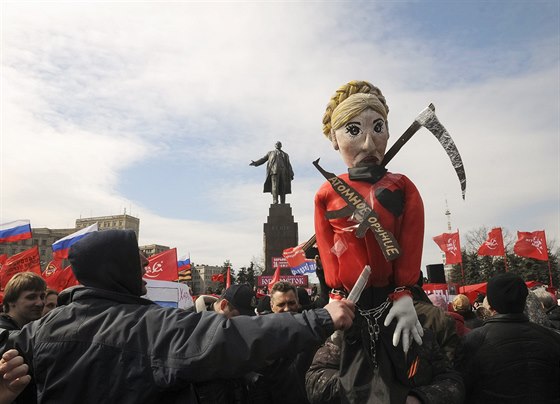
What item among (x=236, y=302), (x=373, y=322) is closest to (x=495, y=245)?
(x=236, y=302)

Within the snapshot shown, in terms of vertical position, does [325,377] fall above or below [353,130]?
below

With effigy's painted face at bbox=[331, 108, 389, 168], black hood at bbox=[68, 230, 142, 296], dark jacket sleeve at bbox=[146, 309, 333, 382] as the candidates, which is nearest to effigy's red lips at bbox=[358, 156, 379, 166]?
effigy's painted face at bbox=[331, 108, 389, 168]

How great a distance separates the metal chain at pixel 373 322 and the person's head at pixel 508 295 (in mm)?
1165

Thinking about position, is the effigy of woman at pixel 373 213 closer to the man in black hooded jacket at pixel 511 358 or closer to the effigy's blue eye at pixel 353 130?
the effigy's blue eye at pixel 353 130

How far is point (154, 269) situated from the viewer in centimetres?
997

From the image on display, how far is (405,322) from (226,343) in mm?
1038

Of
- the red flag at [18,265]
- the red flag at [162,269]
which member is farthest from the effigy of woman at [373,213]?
the red flag at [18,265]

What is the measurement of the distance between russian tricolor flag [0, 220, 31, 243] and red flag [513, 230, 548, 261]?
47.7 ft

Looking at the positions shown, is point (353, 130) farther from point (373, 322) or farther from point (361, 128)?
point (373, 322)

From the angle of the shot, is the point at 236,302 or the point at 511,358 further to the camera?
the point at 236,302

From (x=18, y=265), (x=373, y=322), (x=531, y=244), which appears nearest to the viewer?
(x=373, y=322)

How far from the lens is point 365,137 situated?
9.16 ft

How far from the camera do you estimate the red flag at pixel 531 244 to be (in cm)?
1480

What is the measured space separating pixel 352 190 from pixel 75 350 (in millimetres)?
1617
